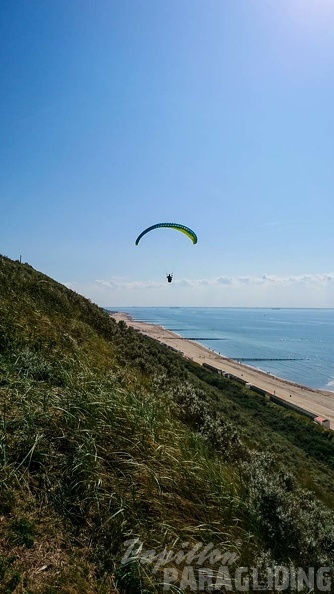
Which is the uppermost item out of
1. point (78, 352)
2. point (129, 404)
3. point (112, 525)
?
point (78, 352)

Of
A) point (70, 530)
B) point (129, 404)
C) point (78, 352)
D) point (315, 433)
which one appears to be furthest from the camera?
point (315, 433)

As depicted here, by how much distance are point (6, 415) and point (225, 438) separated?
693 cm

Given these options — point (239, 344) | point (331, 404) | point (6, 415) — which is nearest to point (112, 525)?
point (6, 415)

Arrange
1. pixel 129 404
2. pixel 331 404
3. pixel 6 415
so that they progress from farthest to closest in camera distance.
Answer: pixel 331 404, pixel 129 404, pixel 6 415

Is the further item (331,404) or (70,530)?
(331,404)

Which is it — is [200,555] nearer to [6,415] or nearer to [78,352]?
[6,415]

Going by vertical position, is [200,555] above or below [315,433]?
above

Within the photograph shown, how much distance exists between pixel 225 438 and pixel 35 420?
6590 mm

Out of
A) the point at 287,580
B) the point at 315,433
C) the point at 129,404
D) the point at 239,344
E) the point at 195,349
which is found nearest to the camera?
the point at 287,580

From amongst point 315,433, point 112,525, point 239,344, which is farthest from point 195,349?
point 112,525

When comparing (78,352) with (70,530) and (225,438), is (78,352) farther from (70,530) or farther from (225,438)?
(70,530)

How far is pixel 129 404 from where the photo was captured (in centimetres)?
710

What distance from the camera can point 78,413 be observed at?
18.9 ft

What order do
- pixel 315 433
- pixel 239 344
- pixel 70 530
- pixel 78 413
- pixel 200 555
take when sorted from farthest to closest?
pixel 239 344
pixel 315 433
pixel 78 413
pixel 200 555
pixel 70 530
